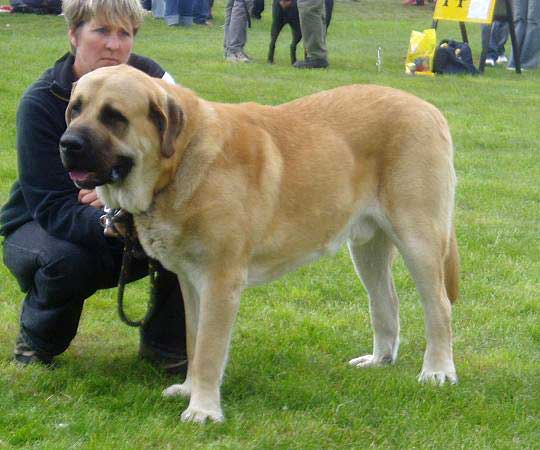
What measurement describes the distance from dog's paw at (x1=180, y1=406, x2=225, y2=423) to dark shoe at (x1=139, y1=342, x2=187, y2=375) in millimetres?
661

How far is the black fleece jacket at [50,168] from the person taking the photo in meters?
4.23

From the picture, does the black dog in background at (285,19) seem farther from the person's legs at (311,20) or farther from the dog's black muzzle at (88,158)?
the dog's black muzzle at (88,158)

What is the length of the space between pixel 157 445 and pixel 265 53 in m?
13.4

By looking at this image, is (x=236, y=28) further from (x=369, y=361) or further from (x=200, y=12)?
(x=369, y=361)

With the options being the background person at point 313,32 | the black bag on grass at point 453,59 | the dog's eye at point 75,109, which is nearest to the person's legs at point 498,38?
the black bag on grass at point 453,59

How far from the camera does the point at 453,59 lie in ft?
50.1

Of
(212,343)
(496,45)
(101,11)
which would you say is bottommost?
(496,45)

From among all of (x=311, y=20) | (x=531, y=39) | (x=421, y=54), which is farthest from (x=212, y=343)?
(x=531, y=39)

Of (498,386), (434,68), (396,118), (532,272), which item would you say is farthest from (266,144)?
(434,68)

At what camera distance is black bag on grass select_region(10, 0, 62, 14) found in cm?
1920

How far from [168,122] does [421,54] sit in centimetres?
1191

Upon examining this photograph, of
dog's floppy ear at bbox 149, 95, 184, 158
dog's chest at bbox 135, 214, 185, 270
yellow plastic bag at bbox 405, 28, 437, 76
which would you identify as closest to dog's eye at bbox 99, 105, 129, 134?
dog's floppy ear at bbox 149, 95, 184, 158

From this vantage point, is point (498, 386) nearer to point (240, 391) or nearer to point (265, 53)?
point (240, 391)

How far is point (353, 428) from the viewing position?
13.3 ft
